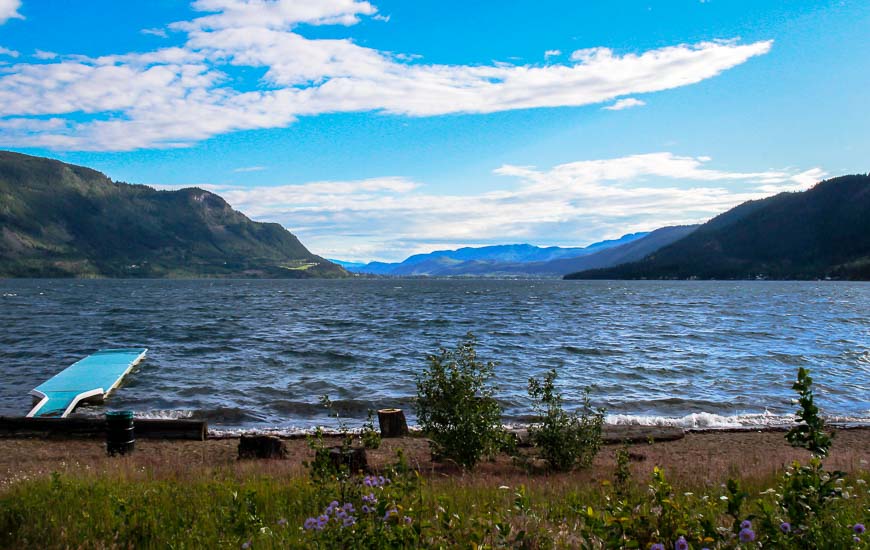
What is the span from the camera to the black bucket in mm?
14875

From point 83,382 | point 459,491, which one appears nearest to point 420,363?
point 83,382

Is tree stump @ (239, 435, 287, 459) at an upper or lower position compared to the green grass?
lower

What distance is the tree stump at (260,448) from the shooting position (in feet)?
48.4

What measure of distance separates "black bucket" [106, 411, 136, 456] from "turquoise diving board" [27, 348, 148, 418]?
283 inches

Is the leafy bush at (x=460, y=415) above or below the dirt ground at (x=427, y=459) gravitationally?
above

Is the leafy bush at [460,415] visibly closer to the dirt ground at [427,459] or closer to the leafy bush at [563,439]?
the dirt ground at [427,459]

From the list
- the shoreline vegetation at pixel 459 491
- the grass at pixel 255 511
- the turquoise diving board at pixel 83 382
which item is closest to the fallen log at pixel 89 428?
the shoreline vegetation at pixel 459 491

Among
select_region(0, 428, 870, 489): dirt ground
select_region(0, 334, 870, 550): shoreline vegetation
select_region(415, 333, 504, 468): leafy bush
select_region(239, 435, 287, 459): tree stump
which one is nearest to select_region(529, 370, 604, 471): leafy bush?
select_region(0, 334, 870, 550): shoreline vegetation

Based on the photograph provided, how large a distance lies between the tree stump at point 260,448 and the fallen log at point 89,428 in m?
3.13

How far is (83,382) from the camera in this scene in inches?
1023

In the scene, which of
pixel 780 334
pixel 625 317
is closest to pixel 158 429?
pixel 780 334

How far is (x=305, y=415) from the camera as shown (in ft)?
72.4

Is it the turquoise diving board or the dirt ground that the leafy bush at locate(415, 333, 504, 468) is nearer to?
the dirt ground

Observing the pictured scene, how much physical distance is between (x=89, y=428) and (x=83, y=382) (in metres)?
9.75
